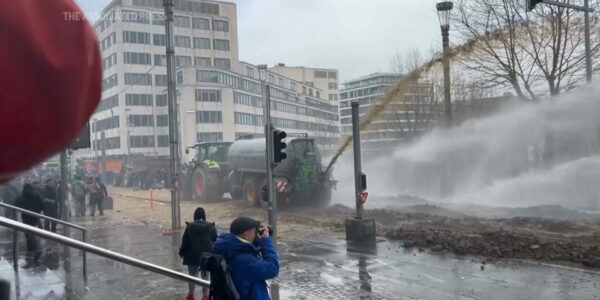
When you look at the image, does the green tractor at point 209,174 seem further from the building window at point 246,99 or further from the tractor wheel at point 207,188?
the building window at point 246,99

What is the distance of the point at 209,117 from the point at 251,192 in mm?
43456

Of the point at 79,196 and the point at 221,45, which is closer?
the point at 79,196

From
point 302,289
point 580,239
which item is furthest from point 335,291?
point 580,239

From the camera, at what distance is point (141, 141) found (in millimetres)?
50781

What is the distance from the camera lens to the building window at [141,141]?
50031mm

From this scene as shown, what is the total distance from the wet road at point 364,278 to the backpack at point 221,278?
311 centimetres

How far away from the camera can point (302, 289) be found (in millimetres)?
8766

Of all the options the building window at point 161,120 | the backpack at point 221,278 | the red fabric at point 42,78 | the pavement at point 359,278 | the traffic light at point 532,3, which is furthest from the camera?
the building window at point 161,120

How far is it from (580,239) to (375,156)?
2169 cm

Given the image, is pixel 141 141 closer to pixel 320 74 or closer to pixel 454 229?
pixel 454 229

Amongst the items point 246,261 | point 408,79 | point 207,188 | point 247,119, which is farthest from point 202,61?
point 246,261

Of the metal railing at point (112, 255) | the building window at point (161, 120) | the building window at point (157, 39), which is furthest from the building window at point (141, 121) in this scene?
the metal railing at point (112, 255)

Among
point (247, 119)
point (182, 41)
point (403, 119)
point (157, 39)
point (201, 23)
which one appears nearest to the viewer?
point (403, 119)

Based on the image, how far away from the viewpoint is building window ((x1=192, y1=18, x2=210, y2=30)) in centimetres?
5389
